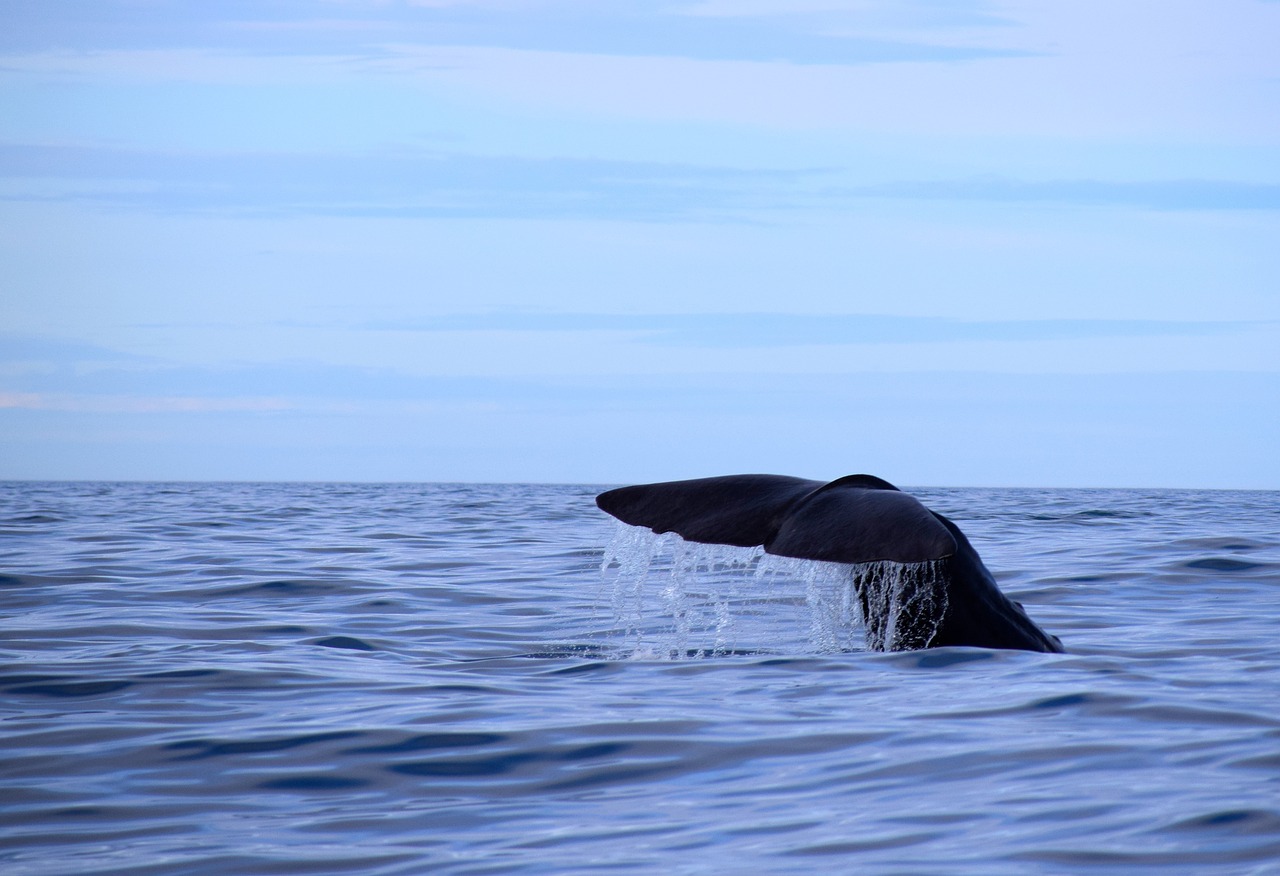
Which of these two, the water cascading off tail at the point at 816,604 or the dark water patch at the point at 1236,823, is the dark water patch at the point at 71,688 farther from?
the dark water patch at the point at 1236,823

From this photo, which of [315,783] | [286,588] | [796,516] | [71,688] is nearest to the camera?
[315,783]

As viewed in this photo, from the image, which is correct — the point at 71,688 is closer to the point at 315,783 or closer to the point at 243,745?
the point at 243,745

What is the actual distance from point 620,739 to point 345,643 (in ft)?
12.1

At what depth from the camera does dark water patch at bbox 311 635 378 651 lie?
815cm

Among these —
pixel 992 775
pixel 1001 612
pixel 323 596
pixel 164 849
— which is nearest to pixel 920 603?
pixel 1001 612

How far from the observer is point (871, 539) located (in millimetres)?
5504

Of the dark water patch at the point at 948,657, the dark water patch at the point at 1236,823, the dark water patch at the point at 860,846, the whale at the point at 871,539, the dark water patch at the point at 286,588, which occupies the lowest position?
the dark water patch at the point at 286,588

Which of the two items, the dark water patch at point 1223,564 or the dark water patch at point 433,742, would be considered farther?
the dark water patch at point 1223,564

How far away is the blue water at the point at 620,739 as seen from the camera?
3.64 metres

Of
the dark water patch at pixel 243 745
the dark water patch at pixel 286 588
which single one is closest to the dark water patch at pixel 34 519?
the dark water patch at pixel 286 588

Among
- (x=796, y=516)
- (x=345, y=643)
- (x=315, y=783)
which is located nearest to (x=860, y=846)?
(x=315, y=783)

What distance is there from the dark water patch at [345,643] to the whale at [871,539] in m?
2.41

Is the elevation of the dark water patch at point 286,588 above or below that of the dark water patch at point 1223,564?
above

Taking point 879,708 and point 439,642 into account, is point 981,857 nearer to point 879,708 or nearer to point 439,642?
point 879,708
